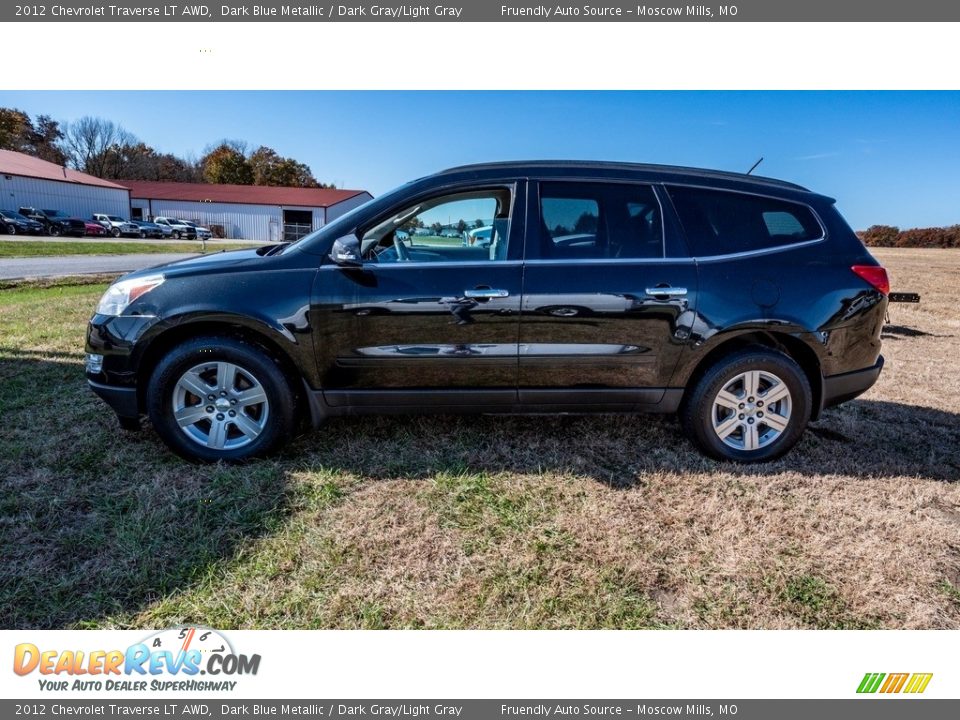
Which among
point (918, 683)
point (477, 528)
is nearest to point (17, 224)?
point (477, 528)

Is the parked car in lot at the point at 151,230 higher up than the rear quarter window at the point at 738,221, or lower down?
higher up

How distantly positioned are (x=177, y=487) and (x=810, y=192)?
13.7 ft

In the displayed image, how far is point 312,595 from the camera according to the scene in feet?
7.43

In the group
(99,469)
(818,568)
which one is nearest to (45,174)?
(99,469)

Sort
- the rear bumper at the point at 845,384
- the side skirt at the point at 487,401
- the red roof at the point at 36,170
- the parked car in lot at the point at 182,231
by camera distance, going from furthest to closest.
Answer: the parked car in lot at the point at 182,231
the red roof at the point at 36,170
the rear bumper at the point at 845,384
the side skirt at the point at 487,401

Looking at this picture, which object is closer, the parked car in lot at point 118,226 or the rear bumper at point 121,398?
the rear bumper at point 121,398

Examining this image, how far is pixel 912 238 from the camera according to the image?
27.7 m

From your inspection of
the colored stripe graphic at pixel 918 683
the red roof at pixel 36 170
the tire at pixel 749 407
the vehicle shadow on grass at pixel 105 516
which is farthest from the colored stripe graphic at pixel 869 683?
the red roof at pixel 36 170

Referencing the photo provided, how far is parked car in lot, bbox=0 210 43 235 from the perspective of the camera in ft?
96.3

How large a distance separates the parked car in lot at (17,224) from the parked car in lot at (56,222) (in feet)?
2.84

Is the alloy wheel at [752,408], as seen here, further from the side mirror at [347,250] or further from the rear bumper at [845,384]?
the side mirror at [347,250]

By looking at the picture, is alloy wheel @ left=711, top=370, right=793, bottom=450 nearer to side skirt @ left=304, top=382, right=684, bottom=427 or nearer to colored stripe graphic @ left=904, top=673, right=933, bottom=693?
side skirt @ left=304, top=382, right=684, bottom=427

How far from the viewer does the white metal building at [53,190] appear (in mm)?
36344

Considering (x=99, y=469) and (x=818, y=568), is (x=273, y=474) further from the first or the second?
(x=818, y=568)
